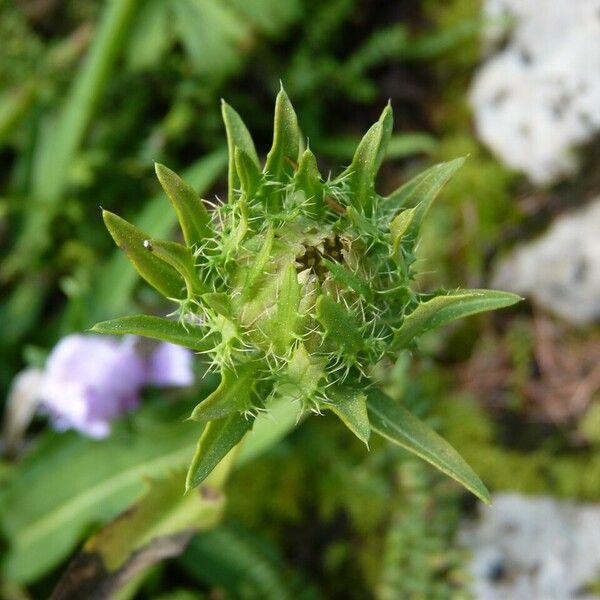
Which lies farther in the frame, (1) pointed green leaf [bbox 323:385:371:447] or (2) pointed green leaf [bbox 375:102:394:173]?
(2) pointed green leaf [bbox 375:102:394:173]

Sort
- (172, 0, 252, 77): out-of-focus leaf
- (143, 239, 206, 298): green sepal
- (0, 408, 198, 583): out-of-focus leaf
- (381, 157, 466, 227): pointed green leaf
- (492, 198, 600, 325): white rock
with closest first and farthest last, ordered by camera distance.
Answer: (143, 239, 206, 298): green sepal
(381, 157, 466, 227): pointed green leaf
(0, 408, 198, 583): out-of-focus leaf
(492, 198, 600, 325): white rock
(172, 0, 252, 77): out-of-focus leaf

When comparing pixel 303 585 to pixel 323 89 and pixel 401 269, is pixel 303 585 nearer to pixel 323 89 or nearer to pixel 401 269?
pixel 401 269

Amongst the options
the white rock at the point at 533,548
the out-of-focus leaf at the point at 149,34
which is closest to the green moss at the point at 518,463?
the white rock at the point at 533,548

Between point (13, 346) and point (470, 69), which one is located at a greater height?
point (13, 346)

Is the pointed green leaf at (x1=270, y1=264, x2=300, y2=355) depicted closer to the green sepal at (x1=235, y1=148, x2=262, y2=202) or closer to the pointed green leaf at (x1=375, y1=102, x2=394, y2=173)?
the green sepal at (x1=235, y1=148, x2=262, y2=202)

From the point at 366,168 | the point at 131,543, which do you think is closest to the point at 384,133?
the point at 366,168

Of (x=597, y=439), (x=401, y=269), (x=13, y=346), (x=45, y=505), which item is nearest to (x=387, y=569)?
(x=597, y=439)

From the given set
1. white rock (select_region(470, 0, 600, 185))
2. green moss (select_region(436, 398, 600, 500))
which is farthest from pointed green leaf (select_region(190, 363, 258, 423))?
white rock (select_region(470, 0, 600, 185))
